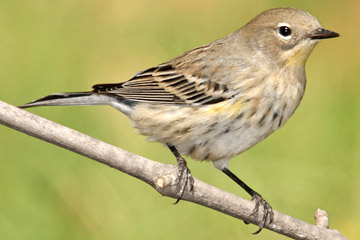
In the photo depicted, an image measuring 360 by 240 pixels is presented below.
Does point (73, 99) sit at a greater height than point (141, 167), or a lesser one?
greater

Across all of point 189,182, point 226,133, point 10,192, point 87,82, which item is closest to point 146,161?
point 189,182

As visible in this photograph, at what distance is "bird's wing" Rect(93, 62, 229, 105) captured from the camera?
471 centimetres

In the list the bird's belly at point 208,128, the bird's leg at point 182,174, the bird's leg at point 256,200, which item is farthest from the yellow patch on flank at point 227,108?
the bird's leg at point 256,200

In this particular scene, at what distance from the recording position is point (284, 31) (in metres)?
4.73

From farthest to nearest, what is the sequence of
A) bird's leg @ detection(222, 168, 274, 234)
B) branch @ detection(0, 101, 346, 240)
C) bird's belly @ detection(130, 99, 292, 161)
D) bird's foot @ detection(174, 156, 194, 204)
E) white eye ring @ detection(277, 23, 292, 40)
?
white eye ring @ detection(277, 23, 292, 40) < bird's belly @ detection(130, 99, 292, 161) < bird's leg @ detection(222, 168, 274, 234) < bird's foot @ detection(174, 156, 194, 204) < branch @ detection(0, 101, 346, 240)

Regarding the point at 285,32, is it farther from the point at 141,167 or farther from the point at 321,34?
the point at 141,167

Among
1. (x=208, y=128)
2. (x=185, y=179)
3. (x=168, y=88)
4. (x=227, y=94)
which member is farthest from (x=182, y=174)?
(x=168, y=88)

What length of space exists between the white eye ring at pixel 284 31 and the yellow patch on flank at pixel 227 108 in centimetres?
54

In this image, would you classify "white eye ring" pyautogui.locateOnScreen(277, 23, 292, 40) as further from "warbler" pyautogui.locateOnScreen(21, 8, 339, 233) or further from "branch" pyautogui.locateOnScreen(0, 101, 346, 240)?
"branch" pyautogui.locateOnScreen(0, 101, 346, 240)

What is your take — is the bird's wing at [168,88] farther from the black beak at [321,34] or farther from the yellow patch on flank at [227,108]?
the black beak at [321,34]

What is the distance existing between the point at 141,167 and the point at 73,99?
113 cm

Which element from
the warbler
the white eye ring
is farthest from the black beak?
the white eye ring

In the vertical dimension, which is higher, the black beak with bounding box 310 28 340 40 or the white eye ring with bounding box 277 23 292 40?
the white eye ring with bounding box 277 23 292 40

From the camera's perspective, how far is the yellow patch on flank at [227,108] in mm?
4469
